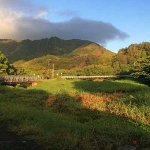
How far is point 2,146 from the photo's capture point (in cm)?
1117

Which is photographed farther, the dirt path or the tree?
the tree

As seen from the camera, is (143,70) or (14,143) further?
(143,70)

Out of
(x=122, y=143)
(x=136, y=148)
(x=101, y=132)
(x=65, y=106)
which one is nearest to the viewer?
(x=136, y=148)

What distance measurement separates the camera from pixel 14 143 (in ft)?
38.0

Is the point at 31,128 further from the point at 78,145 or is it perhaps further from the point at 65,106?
the point at 65,106

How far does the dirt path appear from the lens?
10.8 metres

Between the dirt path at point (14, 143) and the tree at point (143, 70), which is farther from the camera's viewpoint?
the tree at point (143, 70)

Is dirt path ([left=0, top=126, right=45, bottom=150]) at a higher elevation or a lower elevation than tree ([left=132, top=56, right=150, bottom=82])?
lower

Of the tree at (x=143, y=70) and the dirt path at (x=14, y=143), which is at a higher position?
the tree at (x=143, y=70)

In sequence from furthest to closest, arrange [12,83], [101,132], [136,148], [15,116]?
[12,83]
[15,116]
[101,132]
[136,148]

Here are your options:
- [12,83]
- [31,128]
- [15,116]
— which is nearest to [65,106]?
[15,116]

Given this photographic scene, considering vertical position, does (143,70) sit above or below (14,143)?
above

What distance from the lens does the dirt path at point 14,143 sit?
10.8m

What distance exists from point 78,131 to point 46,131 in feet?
4.93
